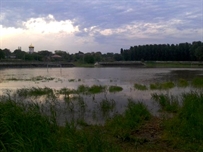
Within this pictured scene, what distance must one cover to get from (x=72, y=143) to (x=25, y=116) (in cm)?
232

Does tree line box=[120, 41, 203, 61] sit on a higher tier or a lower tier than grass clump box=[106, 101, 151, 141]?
higher

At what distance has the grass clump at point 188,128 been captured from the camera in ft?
26.0

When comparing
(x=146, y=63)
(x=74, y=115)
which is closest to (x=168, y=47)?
(x=146, y=63)

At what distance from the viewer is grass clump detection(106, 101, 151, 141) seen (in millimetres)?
9258

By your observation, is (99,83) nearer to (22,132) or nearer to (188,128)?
(188,128)

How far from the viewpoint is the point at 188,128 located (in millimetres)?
8766

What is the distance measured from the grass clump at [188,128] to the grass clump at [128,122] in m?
1.25

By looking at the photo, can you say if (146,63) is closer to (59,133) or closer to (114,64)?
(114,64)

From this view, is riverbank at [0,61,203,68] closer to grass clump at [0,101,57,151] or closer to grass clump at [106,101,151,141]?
grass clump at [106,101,151,141]

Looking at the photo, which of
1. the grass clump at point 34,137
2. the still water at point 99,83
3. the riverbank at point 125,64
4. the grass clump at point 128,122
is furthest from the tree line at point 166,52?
the grass clump at point 34,137

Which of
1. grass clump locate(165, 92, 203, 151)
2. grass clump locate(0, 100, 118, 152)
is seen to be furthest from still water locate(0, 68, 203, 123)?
grass clump locate(0, 100, 118, 152)

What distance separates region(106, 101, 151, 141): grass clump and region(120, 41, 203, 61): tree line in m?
99.5

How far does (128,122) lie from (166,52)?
122318 millimetres

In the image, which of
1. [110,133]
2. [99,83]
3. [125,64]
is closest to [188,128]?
[110,133]
